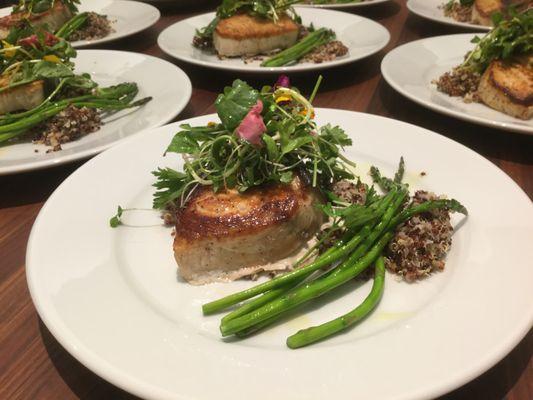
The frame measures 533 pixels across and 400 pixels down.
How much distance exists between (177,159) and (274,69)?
1322mm

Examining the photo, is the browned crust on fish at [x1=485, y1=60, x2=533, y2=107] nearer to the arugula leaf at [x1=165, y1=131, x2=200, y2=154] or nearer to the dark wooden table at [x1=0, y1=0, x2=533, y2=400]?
the dark wooden table at [x1=0, y1=0, x2=533, y2=400]

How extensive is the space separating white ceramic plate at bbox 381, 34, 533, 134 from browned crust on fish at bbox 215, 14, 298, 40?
1046mm

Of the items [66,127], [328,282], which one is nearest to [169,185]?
[328,282]

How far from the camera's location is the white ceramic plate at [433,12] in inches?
182

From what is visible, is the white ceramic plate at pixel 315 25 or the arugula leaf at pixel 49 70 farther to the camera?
the white ceramic plate at pixel 315 25

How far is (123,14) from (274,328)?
4.72 metres

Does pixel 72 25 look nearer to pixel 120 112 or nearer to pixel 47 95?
pixel 47 95

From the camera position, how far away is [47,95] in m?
3.34

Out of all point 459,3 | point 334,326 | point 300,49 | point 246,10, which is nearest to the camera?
point 334,326

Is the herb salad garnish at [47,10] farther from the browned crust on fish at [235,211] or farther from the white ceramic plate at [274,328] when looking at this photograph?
the browned crust on fish at [235,211]

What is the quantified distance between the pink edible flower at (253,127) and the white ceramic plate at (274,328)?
60 centimetres

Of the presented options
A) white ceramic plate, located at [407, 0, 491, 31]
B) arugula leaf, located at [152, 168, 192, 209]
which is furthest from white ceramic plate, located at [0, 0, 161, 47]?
arugula leaf, located at [152, 168, 192, 209]

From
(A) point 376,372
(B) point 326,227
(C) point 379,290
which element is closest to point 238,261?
(B) point 326,227

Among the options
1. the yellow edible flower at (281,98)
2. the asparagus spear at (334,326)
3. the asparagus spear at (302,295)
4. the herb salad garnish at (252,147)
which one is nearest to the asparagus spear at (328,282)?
the asparagus spear at (302,295)
